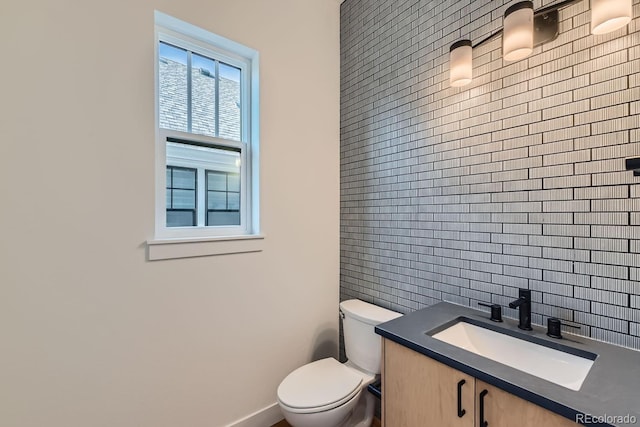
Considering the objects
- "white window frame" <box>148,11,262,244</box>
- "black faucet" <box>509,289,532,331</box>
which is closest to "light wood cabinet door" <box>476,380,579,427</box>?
"black faucet" <box>509,289,532,331</box>

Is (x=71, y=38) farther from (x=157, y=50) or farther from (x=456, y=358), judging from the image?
(x=456, y=358)

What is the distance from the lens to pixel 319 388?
4.95 ft

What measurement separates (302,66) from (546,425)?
2076 millimetres

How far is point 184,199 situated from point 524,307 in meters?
1.67

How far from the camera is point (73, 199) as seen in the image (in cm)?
123

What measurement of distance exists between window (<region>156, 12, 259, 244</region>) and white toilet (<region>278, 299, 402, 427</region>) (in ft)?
2.79

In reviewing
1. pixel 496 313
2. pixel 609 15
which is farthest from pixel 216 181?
pixel 609 15

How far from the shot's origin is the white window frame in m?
1.49

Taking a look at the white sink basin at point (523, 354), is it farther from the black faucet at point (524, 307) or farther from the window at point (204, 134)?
the window at point (204, 134)

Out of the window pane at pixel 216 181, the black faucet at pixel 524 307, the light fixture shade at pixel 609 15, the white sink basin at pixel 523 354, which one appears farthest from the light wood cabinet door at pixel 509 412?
A: the window pane at pixel 216 181

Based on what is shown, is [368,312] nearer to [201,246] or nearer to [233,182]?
[201,246]

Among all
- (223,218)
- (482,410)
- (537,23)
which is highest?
(537,23)

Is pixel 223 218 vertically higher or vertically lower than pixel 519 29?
lower

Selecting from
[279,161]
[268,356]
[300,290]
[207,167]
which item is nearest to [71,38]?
[207,167]
